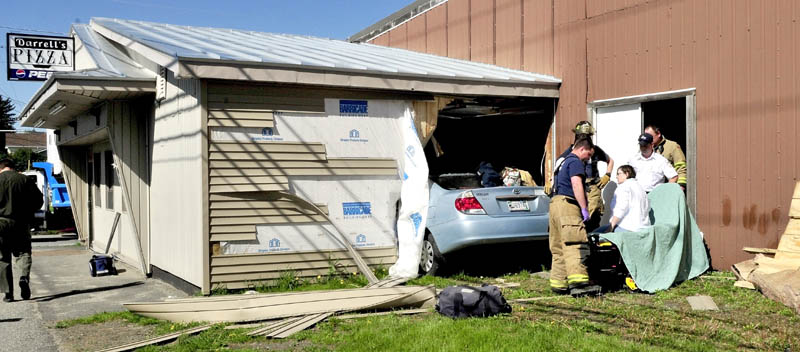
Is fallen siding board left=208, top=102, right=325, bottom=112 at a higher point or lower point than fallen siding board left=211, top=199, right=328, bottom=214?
higher

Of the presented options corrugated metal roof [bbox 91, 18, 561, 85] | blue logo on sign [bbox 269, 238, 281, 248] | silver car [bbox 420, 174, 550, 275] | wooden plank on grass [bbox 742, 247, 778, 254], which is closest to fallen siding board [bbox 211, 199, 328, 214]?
blue logo on sign [bbox 269, 238, 281, 248]

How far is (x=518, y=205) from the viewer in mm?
8844

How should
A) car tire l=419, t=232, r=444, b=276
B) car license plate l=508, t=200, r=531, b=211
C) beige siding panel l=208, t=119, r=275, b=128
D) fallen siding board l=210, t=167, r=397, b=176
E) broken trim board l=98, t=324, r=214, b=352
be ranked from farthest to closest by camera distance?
car tire l=419, t=232, r=444, b=276 < car license plate l=508, t=200, r=531, b=211 < fallen siding board l=210, t=167, r=397, b=176 < beige siding panel l=208, t=119, r=275, b=128 < broken trim board l=98, t=324, r=214, b=352

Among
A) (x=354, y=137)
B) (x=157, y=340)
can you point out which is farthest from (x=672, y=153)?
(x=157, y=340)

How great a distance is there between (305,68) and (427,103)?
1861mm

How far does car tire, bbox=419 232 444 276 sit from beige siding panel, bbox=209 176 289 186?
6.44 feet

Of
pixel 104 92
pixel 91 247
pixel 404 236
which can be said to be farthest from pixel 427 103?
pixel 91 247

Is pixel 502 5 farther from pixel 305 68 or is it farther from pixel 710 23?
pixel 305 68

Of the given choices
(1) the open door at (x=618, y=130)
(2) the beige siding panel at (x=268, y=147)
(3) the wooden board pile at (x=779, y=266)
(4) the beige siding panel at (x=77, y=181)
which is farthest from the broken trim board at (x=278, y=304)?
(4) the beige siding panel at (x=77, y=181)

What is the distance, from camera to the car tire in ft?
29.6

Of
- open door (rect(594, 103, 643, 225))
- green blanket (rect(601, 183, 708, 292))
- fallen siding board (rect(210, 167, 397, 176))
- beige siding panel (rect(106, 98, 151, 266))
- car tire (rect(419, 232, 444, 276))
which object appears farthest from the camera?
beige siding panel (rect(106, 98, 151, 266))

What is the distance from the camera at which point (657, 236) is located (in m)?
8.12

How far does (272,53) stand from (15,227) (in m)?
3.72

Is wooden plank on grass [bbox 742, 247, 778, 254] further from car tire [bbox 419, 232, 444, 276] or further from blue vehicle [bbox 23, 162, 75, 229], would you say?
blue vehicle [bbox 23, 162, 75, 229]
